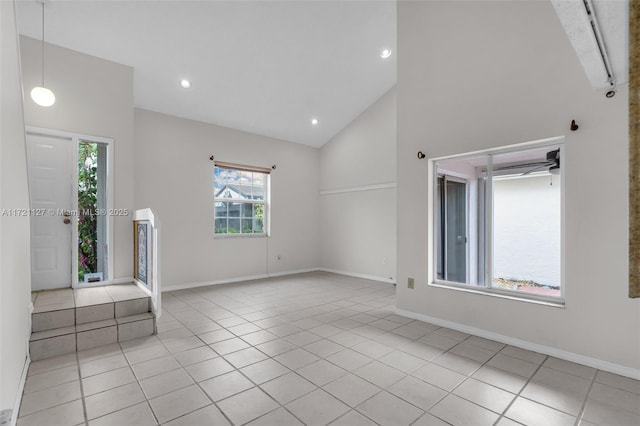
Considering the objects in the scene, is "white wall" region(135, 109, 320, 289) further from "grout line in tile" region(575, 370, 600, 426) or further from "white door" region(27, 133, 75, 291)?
"grout line in tile" region(575, 370, 600, 426)

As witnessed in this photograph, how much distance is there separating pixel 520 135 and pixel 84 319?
4393 mm

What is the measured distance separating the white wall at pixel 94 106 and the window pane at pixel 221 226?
Result: 1.65m

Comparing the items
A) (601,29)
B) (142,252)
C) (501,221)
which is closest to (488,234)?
(501,221)

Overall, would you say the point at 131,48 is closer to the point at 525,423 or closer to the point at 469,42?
the point at 469,42

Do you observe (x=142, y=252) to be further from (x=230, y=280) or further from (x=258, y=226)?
(x=258, y=226)

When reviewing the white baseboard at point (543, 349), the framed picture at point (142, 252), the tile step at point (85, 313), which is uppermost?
the framed picture at point (142, 252)

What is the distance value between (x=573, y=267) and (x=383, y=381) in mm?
1817

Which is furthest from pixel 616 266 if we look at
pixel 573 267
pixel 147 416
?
pixel 147 416

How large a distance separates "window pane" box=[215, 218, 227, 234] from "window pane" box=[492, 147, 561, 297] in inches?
170

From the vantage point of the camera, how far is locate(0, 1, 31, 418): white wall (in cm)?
159

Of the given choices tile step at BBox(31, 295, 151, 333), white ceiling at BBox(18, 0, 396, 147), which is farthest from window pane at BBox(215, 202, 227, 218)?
tile step at BBox(31, 295, 151, 333)

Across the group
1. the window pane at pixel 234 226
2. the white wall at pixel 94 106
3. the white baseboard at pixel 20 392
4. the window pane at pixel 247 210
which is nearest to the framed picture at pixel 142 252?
the white wall at pixel 94 106

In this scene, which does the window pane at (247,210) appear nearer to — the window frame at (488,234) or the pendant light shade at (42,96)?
the pendant light shade at (42,96)

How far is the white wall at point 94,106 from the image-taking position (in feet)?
11.2
